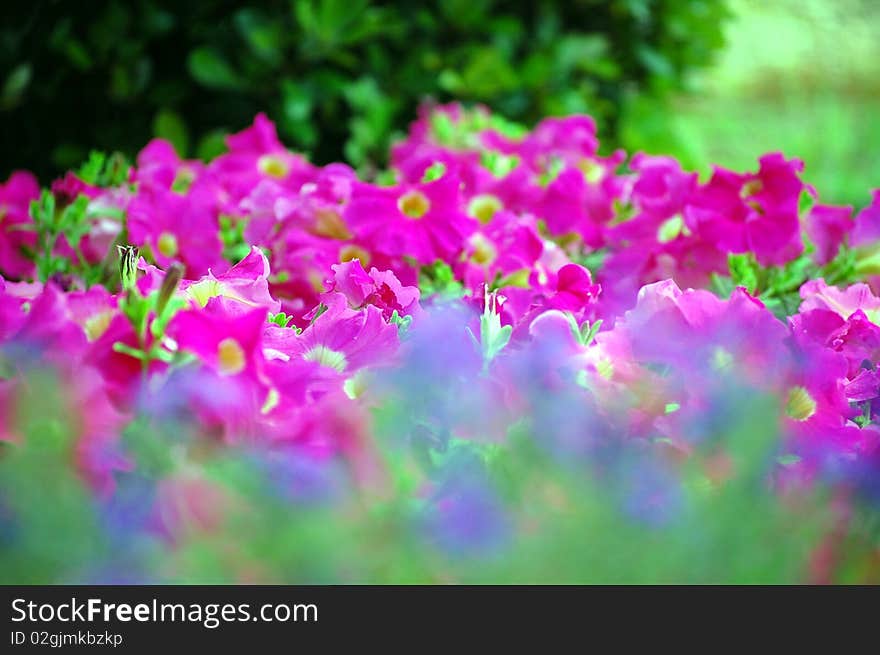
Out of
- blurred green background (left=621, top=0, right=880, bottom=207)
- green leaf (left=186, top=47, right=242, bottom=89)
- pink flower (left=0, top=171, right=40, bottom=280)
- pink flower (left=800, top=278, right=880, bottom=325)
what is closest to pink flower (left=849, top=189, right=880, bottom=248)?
pink flower (left=800, top=278, right=880, bottom=325)

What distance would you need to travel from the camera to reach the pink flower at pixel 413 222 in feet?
3.82

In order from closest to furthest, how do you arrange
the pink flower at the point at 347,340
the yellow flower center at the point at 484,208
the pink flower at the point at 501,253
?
1. the pink flower at the point at 347,340
2. the pink flower at the point at 501,253
3. the yellow flower center at the point at 484,208

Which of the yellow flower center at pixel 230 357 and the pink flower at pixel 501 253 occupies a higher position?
the pink flower at pixel 501 253

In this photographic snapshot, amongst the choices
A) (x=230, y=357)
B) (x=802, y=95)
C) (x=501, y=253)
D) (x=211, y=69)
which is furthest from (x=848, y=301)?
(x=802, y=95)

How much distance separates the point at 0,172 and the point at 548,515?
7.23 feet

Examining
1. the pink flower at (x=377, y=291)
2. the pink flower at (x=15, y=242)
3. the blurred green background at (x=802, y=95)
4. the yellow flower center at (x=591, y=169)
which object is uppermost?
the blurred green background at (x=802, y=95)

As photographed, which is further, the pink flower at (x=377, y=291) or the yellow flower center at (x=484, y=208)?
the yellow flower center at (x=484, y=208)

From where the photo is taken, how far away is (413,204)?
47.8 inches

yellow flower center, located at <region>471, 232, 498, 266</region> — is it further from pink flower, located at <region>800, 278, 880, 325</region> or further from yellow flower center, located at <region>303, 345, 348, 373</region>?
yellow flower center, located at <region>303, 345, 348, 373</region>

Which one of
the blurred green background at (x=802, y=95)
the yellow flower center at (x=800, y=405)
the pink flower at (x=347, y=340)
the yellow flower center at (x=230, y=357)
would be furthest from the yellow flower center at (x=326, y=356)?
the blurred green background at (x=802, y=95)

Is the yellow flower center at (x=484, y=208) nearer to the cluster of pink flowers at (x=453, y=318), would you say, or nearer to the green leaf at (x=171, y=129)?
the cluster of pink flowers at (x=453, y=318)

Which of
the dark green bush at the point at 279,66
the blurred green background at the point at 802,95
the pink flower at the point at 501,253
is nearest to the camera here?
the pink flower at the point at 501,253

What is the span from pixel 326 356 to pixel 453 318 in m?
0.13

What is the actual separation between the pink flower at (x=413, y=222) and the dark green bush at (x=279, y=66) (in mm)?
1000
